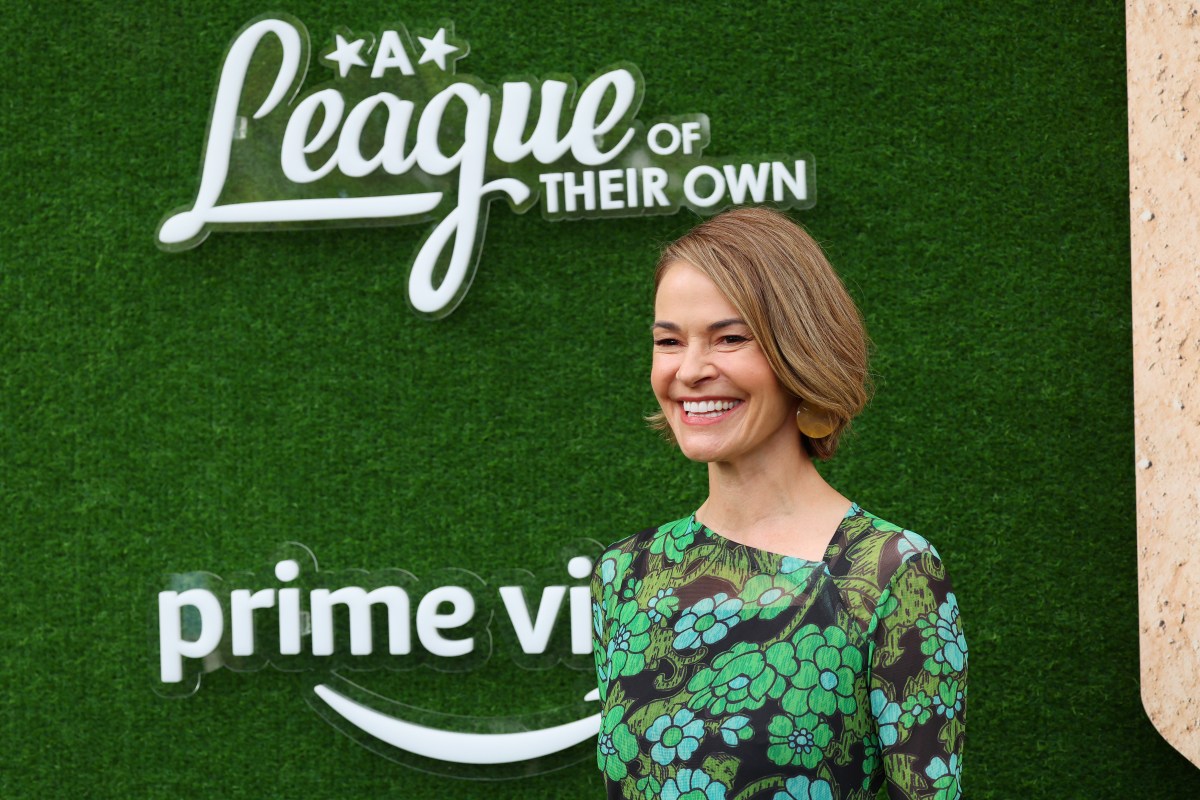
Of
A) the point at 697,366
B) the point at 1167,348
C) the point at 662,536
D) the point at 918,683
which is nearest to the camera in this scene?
the point at 918,683

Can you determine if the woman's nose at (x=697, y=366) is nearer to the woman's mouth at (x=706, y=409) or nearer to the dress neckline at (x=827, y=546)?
the woman's mouth at (x=706, y=409)

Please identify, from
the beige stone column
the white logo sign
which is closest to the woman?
the beige stone column

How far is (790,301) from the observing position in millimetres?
1188

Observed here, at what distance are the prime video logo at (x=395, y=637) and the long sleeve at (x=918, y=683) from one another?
1.62 m

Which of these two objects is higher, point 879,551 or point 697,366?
point 697,366

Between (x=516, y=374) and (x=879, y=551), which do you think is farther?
(x=516, y=374)

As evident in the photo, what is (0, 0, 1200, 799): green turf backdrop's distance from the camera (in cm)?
267

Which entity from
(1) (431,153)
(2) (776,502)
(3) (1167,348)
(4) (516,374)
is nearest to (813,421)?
(2) (776,502)

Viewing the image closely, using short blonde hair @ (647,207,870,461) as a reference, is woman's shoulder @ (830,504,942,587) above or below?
below

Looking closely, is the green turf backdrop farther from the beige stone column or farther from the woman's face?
the woman's face

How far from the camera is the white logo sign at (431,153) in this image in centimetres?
269

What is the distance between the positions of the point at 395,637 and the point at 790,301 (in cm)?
182

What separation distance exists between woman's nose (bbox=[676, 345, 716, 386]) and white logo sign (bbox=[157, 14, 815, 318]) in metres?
1.52

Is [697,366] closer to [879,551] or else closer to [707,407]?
[707,407]
